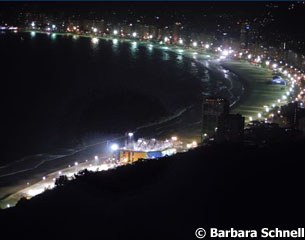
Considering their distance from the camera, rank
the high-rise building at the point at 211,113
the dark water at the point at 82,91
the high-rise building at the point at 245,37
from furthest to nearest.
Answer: the high-rise building at the point at 245,37, the dark water at the point at 82,91, the high-rise building at the point at 211,113

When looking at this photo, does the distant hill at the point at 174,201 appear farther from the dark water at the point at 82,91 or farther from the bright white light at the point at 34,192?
the dark water at the point at 82,91

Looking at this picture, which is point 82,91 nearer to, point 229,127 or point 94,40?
point 229,127

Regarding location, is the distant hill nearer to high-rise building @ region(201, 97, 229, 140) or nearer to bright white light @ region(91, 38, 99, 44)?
high-rise building @ region(201, 97, 229, 140)

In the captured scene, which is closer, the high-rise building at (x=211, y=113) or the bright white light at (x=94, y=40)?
the high-rise building at (x=211, y=113)

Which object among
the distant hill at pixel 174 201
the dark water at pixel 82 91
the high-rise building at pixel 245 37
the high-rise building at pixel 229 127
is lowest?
the dark water at pixel 82 91

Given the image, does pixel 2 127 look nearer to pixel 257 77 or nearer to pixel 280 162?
pixel 280 162

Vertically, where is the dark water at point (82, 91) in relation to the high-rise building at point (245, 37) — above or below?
below

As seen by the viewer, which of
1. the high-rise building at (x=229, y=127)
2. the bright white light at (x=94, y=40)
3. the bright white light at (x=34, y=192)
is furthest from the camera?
the bright white light at (x=94, y=40)

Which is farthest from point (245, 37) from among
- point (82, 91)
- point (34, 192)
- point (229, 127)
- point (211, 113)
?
point (34, 192)

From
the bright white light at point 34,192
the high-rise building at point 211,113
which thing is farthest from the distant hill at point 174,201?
the high-rise building at point 211,113
